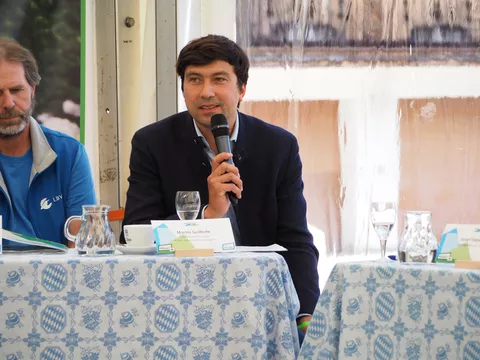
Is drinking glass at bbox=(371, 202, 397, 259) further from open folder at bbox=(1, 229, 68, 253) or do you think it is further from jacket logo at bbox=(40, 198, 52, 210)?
jacket logo at bbox=(40, 198, 52, 210)

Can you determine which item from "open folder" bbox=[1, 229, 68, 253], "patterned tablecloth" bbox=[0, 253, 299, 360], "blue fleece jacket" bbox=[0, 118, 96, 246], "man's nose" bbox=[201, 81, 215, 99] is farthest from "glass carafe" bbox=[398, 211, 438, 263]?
"blue fleece jacket" bbox=[0, 118, 96, 246]

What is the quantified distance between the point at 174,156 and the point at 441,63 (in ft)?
5.39

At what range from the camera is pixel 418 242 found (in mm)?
1613

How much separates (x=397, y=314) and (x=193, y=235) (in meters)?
0.47

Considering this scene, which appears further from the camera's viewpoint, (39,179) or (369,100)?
(369,100)

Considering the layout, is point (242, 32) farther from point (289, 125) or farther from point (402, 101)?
point (402, 101)

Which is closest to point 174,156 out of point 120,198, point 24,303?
point 24,303

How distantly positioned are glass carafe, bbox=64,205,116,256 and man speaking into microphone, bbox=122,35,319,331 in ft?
2.02

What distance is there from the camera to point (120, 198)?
364cm

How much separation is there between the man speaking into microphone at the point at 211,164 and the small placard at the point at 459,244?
0.76 meters

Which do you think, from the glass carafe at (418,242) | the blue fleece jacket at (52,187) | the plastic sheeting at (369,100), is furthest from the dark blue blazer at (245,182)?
the plastic sheeting at (369,100)

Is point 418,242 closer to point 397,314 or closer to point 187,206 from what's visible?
point 397,314

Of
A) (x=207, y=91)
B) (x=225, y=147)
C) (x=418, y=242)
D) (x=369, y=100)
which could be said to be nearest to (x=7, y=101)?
(x=207, y=91)

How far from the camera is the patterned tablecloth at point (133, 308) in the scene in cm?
155
